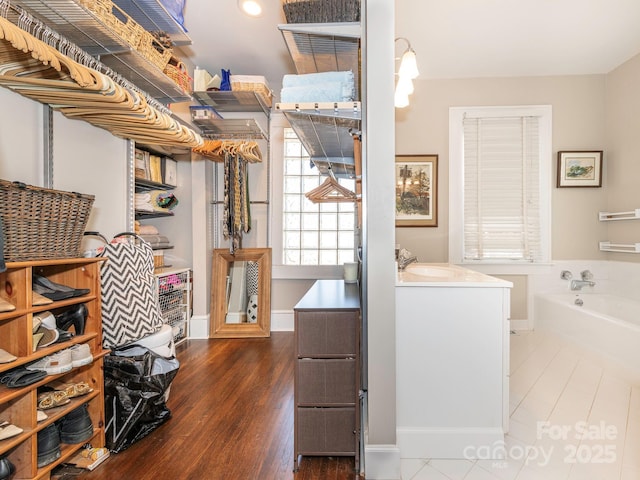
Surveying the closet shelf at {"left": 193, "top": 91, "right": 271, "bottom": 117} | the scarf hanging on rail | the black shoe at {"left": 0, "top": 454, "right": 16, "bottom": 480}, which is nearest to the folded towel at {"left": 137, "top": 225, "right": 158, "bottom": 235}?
the scarf hanging on rail

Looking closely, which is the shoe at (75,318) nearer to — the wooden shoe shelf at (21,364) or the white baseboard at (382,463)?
the wooden shoe shelf at (21,364)

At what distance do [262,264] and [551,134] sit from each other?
3266mm

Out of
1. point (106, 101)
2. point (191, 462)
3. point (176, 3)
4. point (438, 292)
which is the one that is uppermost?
point (176, 3)

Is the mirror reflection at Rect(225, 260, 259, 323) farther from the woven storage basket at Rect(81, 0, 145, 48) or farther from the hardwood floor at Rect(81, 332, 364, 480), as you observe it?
the woven storage basket at Rect(81, 0, 145, 48)

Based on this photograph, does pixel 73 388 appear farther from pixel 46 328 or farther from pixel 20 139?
pixel 20 139

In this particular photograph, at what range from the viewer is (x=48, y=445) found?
1.39 m

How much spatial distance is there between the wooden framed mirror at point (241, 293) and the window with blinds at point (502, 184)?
2.04m

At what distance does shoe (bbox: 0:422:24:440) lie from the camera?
3.94 ft

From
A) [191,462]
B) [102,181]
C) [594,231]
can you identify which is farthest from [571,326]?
[102,181]

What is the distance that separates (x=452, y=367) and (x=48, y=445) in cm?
183

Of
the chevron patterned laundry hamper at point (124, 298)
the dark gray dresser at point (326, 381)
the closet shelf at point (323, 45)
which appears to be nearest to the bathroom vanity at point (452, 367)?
the dark gray dresser at point (326, 381)

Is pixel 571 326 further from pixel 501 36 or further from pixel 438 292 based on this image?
pixel 501 36

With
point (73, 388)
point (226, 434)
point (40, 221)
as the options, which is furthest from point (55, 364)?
point (226, 434)

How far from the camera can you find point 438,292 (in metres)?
1.70
